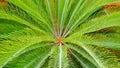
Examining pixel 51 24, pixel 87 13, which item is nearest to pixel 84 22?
pixel 87 13

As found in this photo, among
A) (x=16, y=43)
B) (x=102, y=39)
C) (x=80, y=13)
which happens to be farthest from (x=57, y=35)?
(x=16, y=43)

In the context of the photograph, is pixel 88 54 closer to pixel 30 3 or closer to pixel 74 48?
pixel 74 48

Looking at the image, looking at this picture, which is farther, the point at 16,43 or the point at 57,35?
the point at 57,35

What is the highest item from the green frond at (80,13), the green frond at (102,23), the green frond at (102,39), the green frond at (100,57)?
the green frond at (80,13)

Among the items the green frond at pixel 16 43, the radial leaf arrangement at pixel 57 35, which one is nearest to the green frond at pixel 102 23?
the radial leaf arrangement at pixel 57 35

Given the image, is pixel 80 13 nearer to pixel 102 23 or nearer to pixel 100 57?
pixel 102 23

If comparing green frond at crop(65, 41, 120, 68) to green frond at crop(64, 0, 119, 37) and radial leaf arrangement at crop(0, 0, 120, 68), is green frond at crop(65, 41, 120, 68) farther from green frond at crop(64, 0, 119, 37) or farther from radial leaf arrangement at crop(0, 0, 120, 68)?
green frond at crop(64, 0, 119, 37)

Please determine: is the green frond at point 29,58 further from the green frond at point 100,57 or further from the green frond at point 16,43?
the green frond at point 100,57

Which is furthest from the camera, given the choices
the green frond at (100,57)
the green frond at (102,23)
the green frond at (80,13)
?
the green frond at (80,13)

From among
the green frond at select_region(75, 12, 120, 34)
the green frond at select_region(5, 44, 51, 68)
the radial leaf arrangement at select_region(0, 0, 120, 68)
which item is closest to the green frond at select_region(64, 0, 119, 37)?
the radial leaf arrangement at select_region(0, 0, 120, 68)

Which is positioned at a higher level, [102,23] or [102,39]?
[102,23]
